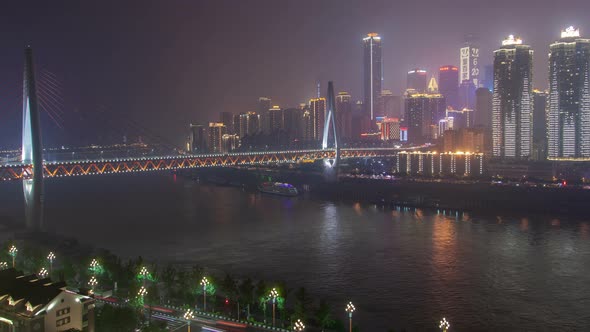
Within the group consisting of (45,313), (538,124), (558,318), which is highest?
(538,124)

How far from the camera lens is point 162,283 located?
22.7ft

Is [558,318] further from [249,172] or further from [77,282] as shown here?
[249,172]

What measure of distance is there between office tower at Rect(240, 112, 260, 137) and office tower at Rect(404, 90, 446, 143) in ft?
39.1

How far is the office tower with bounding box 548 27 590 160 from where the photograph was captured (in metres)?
24.8

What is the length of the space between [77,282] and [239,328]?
2791 mm

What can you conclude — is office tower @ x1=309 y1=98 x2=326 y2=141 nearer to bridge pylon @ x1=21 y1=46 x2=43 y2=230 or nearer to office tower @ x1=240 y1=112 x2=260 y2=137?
office tower @ x1=240 y1=112 x2=260 y2=137

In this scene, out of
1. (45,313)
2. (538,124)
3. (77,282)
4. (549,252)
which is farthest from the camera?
(538,124)

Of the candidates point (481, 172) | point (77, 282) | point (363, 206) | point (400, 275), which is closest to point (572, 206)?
point (363, 206)

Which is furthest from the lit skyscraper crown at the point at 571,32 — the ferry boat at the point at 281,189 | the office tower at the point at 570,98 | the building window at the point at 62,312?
the building window at the point at 62,312

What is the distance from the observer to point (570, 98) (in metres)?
25.5

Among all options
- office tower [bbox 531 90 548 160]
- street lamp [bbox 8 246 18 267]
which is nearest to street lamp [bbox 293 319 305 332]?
street lamp [bbox 8 246 18 267]

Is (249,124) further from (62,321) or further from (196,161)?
(62,321)

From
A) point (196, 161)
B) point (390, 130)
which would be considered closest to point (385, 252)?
point (196, 161)

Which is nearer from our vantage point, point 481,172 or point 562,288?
point 562,288
